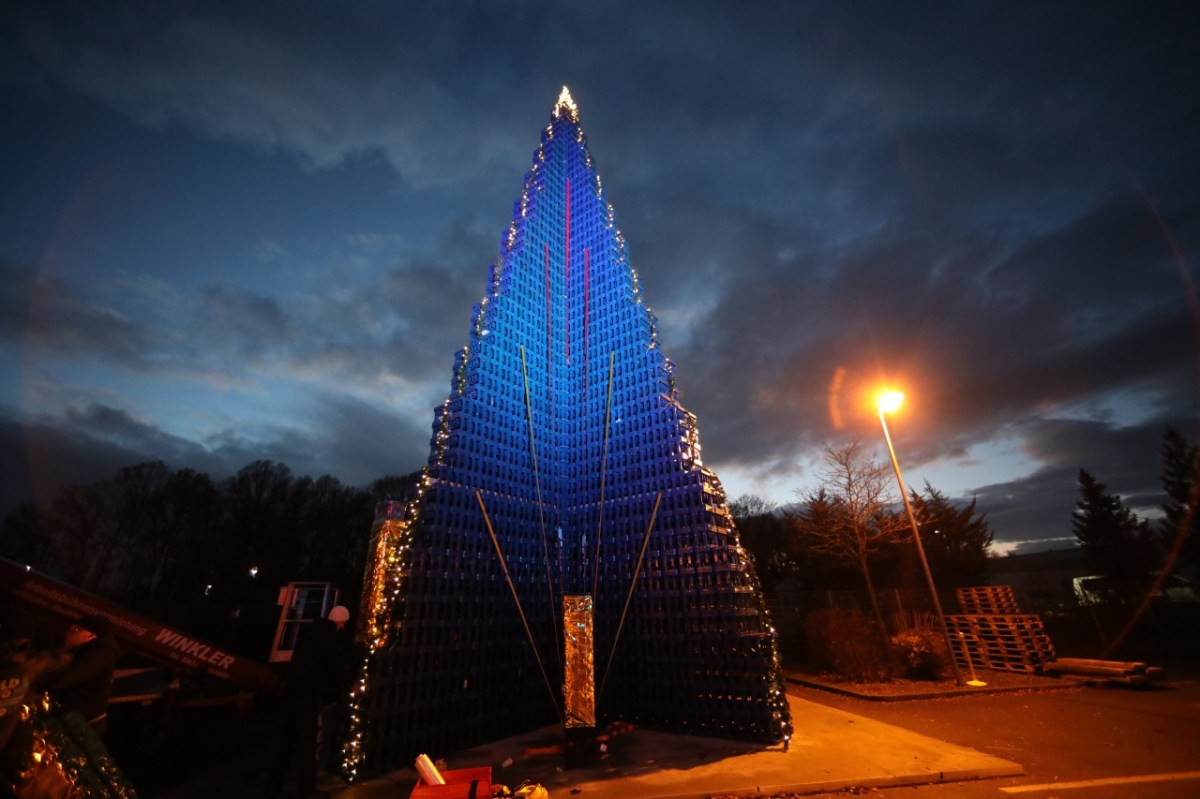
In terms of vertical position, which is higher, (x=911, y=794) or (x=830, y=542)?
(x=830, y=542)

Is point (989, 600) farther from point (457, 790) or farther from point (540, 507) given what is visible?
point (457, 790)

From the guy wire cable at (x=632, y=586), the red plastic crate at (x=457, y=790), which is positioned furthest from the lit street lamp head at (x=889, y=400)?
the red plastic crate at (x=457, y=790)

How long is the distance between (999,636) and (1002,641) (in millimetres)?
144

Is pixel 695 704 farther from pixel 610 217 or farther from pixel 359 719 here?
pixel 610 217

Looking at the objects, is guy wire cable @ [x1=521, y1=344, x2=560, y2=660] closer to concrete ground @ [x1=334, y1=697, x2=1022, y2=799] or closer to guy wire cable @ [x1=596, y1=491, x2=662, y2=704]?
guy wire cable @ [x1=596, y1=491, x2=662, y2=704]

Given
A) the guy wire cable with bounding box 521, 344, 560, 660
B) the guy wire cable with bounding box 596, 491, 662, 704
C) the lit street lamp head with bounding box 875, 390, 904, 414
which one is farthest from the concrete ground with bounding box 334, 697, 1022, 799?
the lit street lamp head with bounding box 875, 390, 904, 414

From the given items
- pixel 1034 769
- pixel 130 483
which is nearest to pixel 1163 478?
pixel 1034 769

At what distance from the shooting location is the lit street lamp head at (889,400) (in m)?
12.3

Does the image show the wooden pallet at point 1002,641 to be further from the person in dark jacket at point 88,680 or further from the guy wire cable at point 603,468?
the person in dark jacket at point 88,680

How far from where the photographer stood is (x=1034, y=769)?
6.06 m

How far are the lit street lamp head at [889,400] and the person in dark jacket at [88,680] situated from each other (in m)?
15.3

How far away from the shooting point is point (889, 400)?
12.4m

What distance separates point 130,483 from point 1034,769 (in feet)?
154

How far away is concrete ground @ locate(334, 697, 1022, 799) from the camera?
5410 millimetres
